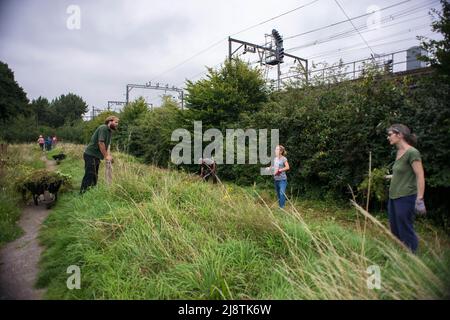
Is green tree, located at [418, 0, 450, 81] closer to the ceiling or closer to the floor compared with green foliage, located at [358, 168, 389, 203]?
closer to the ceiling

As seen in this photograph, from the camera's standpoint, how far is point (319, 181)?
27.1ft

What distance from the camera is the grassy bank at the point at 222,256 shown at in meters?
2.43

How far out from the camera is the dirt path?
2.77 metres

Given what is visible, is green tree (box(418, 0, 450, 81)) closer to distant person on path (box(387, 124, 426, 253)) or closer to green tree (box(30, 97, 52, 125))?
distant person on path (box(387, 124, 426, 253))

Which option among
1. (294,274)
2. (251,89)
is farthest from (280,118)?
(294,274)

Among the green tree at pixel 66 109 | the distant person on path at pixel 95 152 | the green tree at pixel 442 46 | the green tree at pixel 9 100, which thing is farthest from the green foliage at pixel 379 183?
the green tree at pixel 66 109

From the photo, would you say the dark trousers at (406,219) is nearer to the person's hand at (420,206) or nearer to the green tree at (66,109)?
the person's hand at (420,206)

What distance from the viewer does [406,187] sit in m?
3.46

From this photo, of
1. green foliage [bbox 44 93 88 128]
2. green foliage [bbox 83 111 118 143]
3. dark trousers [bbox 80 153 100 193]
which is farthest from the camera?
green foliage [bbox 44 93 88 128]

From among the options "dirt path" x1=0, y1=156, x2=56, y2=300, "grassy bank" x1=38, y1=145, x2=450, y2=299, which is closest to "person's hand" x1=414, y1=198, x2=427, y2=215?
"grassy bank" x1=38, y1=145, x2=450, y2=299

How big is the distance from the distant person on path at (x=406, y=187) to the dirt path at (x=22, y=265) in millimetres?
4130

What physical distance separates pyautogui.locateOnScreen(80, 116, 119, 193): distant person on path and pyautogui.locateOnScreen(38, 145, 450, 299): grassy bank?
145cm
